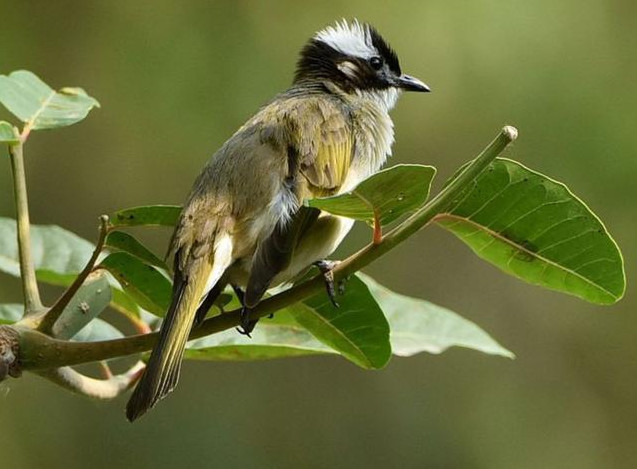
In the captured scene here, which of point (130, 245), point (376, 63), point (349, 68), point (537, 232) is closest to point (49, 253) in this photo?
point (130, 245)

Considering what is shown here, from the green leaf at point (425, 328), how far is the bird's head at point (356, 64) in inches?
39.5

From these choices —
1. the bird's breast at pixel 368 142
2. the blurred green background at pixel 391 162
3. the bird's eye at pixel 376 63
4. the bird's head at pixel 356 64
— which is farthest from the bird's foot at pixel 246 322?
the blurred green background at pixel 391 162

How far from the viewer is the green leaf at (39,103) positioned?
250cm

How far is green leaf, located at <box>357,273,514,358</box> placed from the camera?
2.84 meters

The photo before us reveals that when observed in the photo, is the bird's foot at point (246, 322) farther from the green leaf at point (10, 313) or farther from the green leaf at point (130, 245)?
the green leaf at point (10, 313)

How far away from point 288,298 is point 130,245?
0.40 meters

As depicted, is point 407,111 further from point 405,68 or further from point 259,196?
point 259,196

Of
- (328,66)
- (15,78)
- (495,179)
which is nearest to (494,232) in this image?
(495,179)

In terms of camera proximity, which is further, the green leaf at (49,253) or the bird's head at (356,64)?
the bird's head at (356,64)

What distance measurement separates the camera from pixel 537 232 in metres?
2.15

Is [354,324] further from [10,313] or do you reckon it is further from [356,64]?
[356,64]

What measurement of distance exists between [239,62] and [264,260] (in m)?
4.80

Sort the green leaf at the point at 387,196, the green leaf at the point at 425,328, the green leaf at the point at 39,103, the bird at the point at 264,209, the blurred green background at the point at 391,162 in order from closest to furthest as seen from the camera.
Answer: the green leaf at the point at 387,196, the bird at the point at 264,209, the green leaf at the point at 39,103, the green leaf at the point at 425,328, the blurred green background at the point at 391,162

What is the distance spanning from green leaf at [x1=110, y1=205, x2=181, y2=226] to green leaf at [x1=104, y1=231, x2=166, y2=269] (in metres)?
0.04
